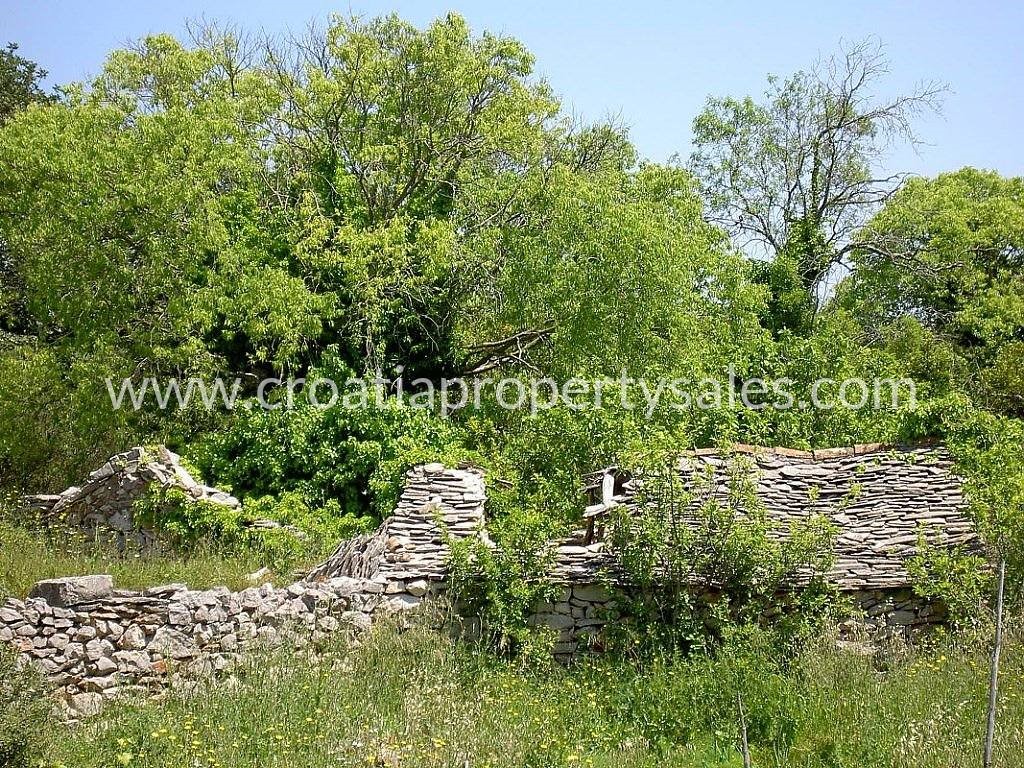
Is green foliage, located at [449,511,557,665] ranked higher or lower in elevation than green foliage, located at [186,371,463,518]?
lower

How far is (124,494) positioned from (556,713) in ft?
29.0

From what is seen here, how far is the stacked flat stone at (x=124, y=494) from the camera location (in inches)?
588

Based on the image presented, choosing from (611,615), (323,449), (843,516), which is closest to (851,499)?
(843,516)

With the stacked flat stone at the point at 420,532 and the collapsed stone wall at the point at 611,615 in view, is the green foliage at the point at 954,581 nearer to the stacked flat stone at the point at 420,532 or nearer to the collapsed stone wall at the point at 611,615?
the collapsed stone wall at the point at 611,615

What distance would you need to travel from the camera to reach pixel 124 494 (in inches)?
601

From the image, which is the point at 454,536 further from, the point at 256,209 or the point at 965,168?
the point at 965,168

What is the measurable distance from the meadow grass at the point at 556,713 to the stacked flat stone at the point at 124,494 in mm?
5975

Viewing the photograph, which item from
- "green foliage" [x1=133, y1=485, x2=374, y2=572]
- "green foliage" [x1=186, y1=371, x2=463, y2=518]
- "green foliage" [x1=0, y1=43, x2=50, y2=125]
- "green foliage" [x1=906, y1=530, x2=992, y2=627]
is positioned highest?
"green foliage" [x1=0, y1=43, x2=50, y2=125]

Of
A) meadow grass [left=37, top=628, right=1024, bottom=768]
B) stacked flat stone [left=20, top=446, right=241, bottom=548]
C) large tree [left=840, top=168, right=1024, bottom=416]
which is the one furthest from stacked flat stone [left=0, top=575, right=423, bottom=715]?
large tree [left=840, top=168, right=1024, bottom=416]

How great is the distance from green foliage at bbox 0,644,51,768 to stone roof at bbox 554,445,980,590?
4.89 m

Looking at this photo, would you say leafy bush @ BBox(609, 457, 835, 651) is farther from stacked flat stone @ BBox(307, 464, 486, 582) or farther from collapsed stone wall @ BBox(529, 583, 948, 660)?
stacked flat stone @ BBox(307, 464, 486, 582)

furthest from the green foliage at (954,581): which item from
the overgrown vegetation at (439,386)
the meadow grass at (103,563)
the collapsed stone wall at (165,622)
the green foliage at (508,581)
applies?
the meadow grass at (103,563)

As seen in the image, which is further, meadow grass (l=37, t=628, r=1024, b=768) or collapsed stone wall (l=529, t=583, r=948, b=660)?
collapsed stone wall (l=529, t=583, r=948, b=660)

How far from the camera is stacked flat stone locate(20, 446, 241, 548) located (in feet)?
49.0
